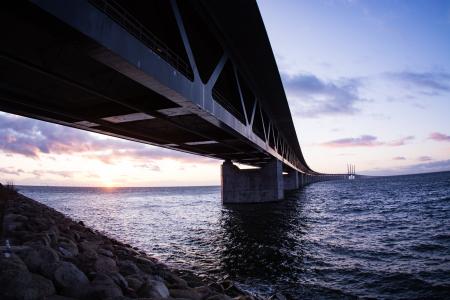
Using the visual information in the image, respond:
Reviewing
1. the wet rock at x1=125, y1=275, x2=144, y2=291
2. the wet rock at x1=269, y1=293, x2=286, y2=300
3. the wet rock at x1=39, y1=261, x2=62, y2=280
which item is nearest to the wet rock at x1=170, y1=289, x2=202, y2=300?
the wet rock at x1=125, y1=275, x2=144, y2=291

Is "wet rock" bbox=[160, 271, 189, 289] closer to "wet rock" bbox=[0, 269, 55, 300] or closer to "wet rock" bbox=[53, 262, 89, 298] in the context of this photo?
"wet rock" bbox=[53, 262, 89, 298]

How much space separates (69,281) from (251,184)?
36852 mm

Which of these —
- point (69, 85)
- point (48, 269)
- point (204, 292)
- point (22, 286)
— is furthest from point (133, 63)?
point (204, 292)

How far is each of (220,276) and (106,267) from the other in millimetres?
5008

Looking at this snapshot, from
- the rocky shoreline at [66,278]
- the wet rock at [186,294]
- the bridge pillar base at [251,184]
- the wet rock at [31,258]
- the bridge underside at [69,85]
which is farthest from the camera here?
the bridge pillar base at [251,184]

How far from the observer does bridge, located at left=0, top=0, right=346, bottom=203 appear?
7.23 m

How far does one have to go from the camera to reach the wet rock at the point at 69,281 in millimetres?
5367

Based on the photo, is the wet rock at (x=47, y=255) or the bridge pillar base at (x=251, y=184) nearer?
the wet rock at (x=47, y=255)

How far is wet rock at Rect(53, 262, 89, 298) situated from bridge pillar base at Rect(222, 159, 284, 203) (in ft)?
119

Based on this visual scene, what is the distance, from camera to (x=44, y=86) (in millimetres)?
10516

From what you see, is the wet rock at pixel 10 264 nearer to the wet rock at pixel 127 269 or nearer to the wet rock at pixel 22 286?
the wet rock at pixel 22 286

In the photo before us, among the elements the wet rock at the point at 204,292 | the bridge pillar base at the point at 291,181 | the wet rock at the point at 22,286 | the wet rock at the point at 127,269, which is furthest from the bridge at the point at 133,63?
the bridge pillar base at the point at 291,181

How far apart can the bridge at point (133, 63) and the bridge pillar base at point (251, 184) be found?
63.1 feet

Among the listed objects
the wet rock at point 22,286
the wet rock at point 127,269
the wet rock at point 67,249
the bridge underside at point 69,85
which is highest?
the bridge underside at point 69,85
